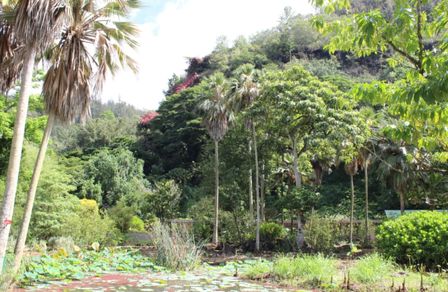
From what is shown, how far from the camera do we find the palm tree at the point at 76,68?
30.9 ft

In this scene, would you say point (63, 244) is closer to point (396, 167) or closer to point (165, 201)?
point (165, 201)

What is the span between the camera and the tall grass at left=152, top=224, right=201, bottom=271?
12242mm

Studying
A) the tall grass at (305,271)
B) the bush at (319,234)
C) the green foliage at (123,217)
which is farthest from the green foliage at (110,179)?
the tall grass at (305,271)

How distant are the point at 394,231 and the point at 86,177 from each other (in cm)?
2548

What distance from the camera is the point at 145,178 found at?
37281 millimetres

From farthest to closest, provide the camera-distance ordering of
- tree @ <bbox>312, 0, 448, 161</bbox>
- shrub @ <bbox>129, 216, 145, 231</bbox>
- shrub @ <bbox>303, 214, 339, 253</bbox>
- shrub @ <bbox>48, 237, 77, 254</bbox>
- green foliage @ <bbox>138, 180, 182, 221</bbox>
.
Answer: green foliage @ <bbox>138, 180, 182, 221</bbox>, shrub @ <bbox>129, 216, 145, 231</bbox>, shrub @ <bbox>303, 214, 339, 253</bbox>, shrub @ <bbox>48, 237, 77, 254</bbox>, tree @ <bbox>312, 0, 448, 161</bbox>

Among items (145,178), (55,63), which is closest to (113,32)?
(55,63)

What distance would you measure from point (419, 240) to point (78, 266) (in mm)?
9267

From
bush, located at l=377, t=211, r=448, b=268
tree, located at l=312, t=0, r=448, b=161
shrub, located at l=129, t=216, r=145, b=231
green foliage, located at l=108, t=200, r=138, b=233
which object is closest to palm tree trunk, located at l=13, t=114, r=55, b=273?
tree, located at l=312, t=0, r=448, b=161

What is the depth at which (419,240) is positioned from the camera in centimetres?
1212

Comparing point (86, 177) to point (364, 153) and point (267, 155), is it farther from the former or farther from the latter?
point (364, 153)

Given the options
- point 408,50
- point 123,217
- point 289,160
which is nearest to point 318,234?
point 289,160

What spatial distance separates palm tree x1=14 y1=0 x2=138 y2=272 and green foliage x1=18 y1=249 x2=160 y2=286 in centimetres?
48

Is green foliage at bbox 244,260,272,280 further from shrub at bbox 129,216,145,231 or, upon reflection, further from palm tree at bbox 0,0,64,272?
shrub at bbox 129,216,145,231
